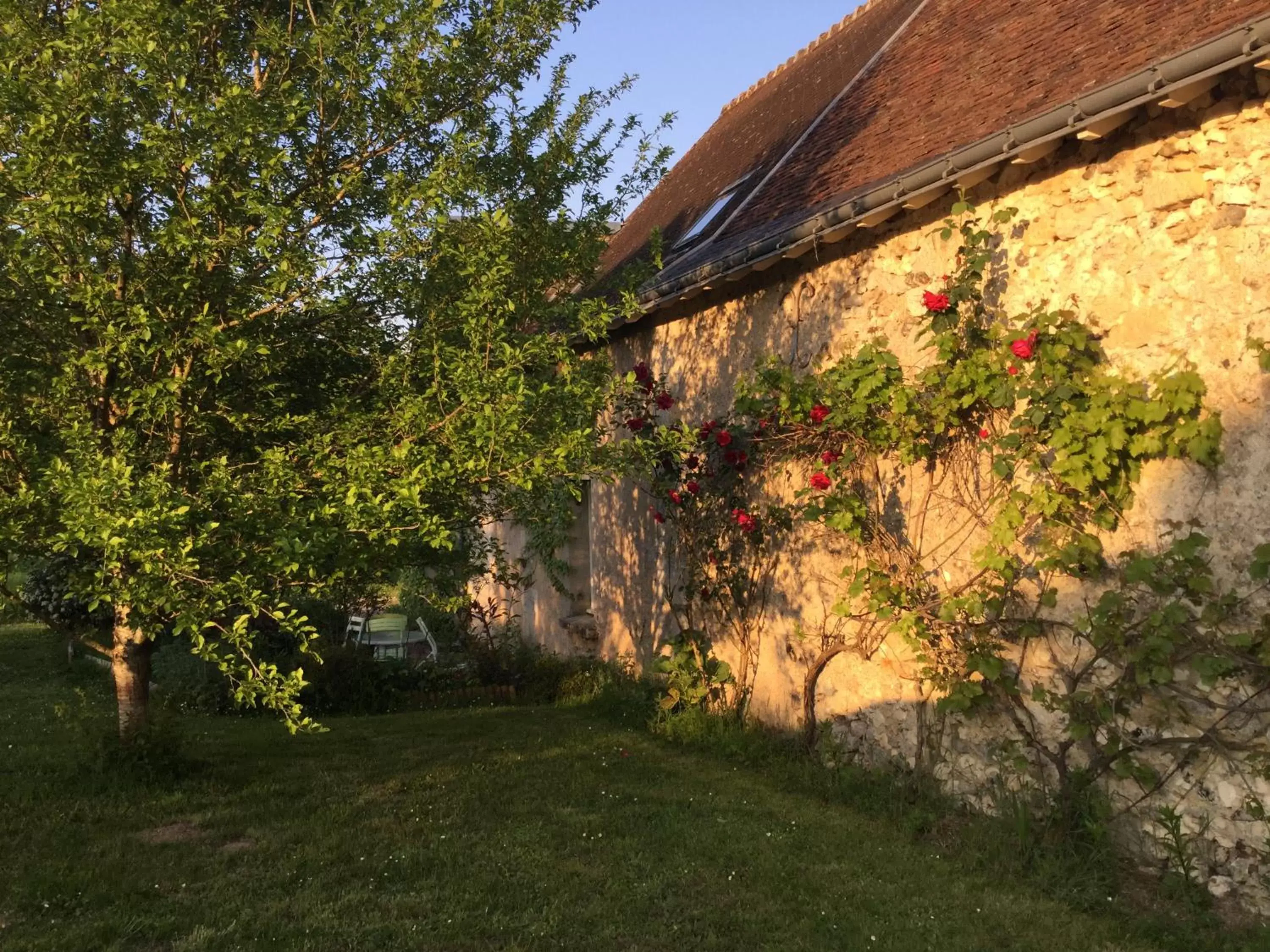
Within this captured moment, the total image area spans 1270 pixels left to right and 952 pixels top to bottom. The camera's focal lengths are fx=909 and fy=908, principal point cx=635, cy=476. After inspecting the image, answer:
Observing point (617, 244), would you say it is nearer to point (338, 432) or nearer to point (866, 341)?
point (866, 341)

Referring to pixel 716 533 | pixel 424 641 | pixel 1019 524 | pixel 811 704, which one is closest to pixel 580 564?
pixel 424 641

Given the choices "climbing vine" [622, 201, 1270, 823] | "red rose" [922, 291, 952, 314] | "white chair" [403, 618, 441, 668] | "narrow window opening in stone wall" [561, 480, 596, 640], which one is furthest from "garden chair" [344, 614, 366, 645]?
"red rose" [922, 291, 952, 314]

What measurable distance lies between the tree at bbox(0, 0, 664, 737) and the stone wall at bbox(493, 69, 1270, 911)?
1.59m

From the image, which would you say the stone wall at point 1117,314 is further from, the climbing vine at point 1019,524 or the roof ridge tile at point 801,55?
the roof ridge tile at point 801,55

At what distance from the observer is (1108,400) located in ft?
12.2

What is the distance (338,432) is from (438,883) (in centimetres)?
210

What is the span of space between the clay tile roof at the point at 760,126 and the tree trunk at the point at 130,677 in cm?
534

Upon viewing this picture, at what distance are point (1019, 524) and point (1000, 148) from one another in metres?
1.67

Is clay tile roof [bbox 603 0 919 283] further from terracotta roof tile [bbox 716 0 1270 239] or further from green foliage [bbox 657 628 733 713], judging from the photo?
green foliage [bbox 657 628 733 713]

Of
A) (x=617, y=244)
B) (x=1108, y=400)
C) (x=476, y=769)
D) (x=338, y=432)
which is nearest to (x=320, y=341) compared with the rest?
(x=338, y=432)

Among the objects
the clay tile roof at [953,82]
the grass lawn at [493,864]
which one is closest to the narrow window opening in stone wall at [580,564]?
the clay tile roof at [953,82]

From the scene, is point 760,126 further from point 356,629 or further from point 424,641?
point 356,629

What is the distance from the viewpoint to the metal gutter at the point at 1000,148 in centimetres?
321

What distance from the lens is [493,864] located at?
4059 mm
